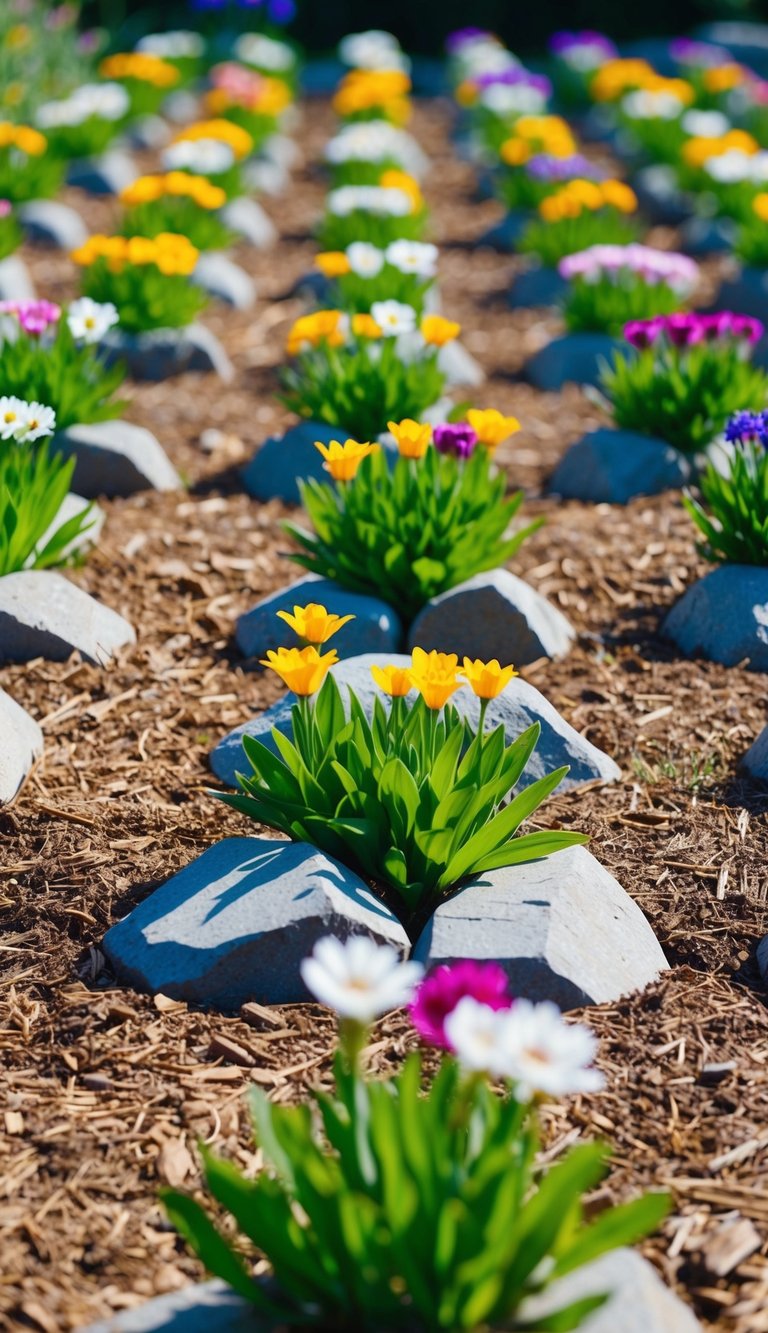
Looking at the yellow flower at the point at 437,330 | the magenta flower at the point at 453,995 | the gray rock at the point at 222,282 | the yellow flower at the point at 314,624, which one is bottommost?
the gray rock at the point at 222,282

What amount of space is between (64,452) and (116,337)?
1.26 meters

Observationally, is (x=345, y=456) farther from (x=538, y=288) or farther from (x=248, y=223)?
(x=248, y=223)

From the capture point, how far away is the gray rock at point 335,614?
3781mm

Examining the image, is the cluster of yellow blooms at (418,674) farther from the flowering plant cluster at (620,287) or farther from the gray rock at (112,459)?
the flowering plant cluster at (620,287)

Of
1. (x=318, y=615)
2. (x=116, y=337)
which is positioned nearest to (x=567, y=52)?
(x=116, y=337)

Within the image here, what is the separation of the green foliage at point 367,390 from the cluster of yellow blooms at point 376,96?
6.17 m

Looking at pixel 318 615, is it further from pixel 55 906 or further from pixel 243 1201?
pixel 243 1201

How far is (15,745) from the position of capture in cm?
329

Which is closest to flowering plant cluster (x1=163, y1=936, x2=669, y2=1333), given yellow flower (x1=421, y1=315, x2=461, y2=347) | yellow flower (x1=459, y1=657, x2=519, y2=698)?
yellow flower (x1=459, y1=657, x2=519, y2=698)

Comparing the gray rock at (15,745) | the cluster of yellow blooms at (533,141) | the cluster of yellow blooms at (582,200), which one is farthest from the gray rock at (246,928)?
the cluster of yellow blooms at (533,141)

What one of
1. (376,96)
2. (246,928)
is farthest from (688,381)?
(376,96)

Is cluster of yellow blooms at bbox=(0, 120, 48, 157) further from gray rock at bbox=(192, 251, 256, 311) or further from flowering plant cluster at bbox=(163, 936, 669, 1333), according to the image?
flowering plant cluster at bbox=(163, 936, 669, 1333)

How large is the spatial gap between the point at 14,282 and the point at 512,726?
4.19 meters

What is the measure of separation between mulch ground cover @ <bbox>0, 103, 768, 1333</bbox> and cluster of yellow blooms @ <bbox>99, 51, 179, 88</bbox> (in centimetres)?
652
